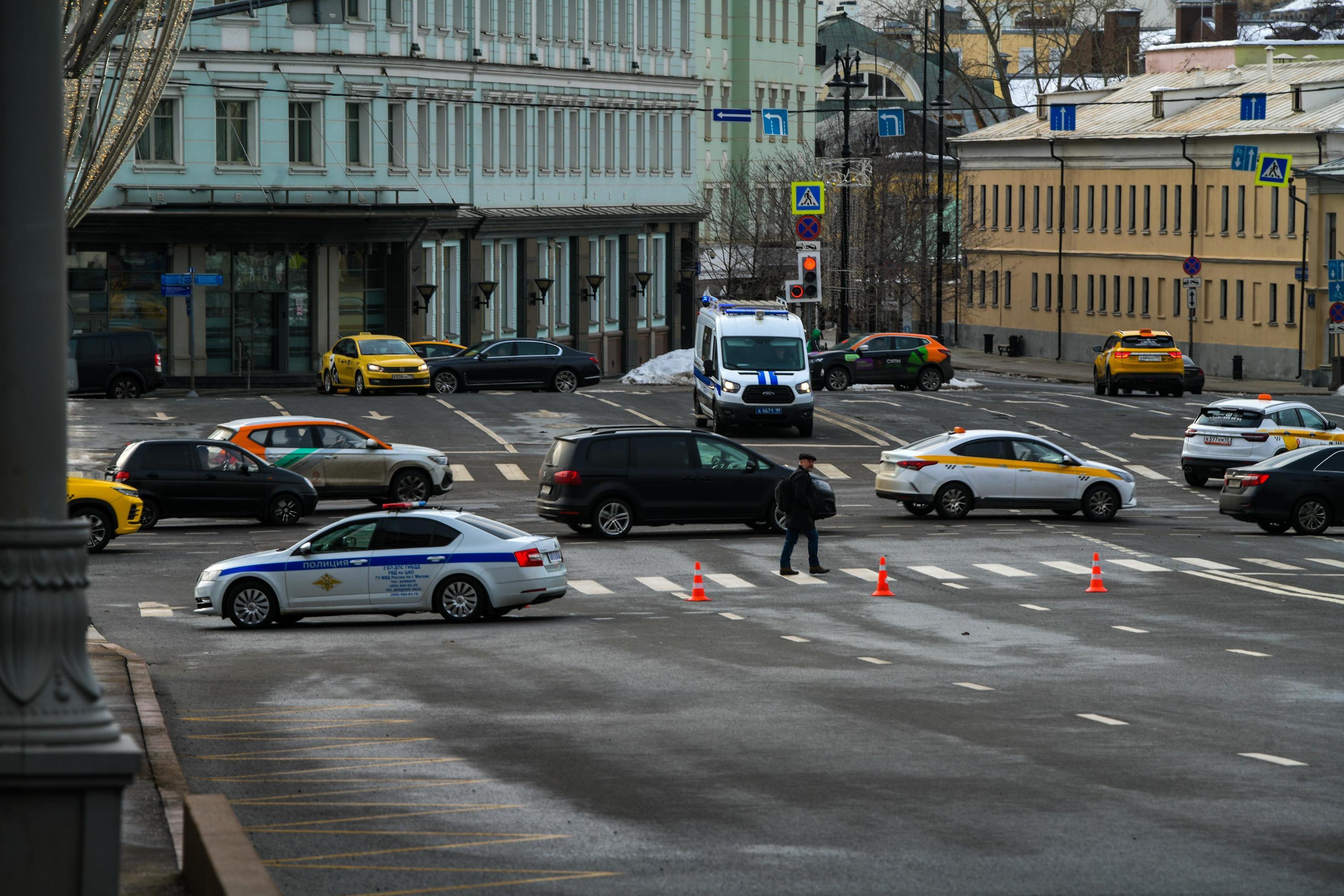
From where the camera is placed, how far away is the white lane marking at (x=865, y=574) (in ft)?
93.4

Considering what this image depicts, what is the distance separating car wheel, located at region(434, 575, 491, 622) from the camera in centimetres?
2417

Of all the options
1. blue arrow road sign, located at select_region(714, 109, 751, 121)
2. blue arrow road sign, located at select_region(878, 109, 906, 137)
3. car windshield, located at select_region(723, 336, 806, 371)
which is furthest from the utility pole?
blue arrow road sign, located at select_region(878, 109, 906, 137)

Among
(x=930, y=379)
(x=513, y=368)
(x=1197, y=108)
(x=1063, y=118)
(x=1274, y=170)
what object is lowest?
(x=930, y=379)

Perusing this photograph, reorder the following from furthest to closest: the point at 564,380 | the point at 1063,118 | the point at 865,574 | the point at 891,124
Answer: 1. the point at 1063,118
2. the point at 564,380
3. the point at 891,124
4. the point at 865,574

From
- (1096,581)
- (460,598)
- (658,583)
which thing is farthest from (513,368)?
(460,598)

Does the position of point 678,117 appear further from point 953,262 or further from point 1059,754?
point 1059,754

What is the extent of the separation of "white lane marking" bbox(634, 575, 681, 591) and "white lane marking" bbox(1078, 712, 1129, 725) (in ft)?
37.0

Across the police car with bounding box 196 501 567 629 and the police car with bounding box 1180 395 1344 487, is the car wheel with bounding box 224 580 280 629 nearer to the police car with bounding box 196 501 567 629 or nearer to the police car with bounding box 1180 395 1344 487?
the police car with bounding box 196 501 567 629

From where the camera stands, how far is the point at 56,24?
7.04 metres

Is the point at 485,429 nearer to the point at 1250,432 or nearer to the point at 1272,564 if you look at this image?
the point at 1250,432

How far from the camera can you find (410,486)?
3722 cm

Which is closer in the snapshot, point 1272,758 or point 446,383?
point 1272,758

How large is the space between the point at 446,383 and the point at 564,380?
3.28 m

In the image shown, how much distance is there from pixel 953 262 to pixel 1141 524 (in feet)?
202
